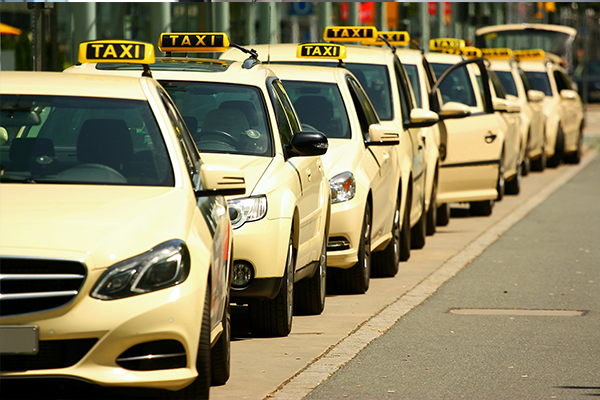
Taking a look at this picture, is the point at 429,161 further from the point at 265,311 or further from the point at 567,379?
the point at 567,379

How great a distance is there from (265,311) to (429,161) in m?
5.57

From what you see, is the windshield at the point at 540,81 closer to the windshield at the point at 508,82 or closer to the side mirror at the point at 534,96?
the side mirror at the point at 534,96

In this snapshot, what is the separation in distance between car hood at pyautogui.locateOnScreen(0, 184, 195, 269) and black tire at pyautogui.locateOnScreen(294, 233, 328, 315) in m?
3.11

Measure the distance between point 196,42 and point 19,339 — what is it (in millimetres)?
5307

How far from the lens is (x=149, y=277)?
4676mm

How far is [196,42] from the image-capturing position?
9.58m

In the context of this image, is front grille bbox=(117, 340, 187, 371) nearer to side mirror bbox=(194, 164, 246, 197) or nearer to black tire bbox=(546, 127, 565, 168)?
side mirror bbox=(194, 164, 246, 197)

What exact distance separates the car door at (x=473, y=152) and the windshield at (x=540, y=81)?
1018 cm

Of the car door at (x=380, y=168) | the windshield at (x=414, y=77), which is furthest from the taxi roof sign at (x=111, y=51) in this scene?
the windshield at (x=414, y=77)

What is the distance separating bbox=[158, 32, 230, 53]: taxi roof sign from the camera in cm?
952

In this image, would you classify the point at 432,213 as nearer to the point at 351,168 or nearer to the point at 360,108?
the point at 360,108

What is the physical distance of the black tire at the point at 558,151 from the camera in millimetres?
24891

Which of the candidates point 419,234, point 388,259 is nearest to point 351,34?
point 419,234

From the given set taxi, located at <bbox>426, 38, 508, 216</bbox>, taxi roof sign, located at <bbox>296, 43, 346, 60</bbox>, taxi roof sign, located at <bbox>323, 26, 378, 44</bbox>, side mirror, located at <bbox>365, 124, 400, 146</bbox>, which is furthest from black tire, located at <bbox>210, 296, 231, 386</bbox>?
taxi, located at <bbox>426, 38, 508, 216</bbox>
